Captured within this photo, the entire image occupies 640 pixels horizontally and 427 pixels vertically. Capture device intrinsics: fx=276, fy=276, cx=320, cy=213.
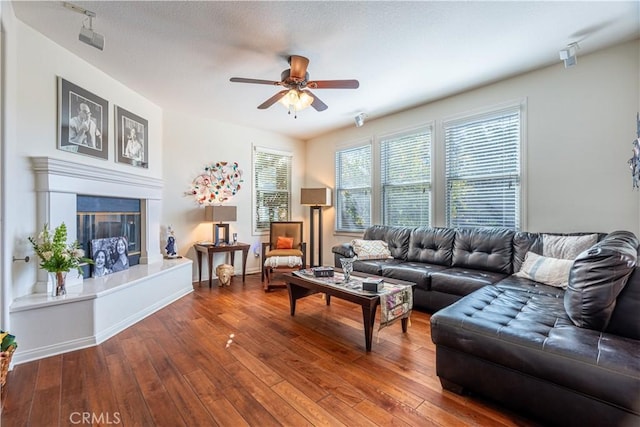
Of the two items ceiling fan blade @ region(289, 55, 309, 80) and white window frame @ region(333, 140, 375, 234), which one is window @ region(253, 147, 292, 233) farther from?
ceiling fan blade @ region(289, 55, 309, 80)

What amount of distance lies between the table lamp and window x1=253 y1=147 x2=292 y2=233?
707mm

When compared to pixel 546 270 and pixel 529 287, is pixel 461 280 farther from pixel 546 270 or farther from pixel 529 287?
pixel 546 270

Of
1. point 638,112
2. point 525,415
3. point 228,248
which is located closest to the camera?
point 525,415

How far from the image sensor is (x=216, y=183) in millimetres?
4664

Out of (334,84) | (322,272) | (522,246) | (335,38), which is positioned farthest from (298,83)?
(522,246)

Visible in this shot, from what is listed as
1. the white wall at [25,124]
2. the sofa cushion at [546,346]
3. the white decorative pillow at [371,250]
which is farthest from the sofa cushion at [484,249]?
the white wall at [25,124]

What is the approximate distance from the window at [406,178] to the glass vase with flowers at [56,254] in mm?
3909

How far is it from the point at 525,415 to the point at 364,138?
410cm

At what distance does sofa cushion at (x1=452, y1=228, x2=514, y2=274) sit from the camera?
3012mm

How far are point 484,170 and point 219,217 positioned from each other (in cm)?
376

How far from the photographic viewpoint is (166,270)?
11.1 feet

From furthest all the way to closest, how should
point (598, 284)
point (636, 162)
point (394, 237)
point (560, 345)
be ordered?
1. point (394, 237)
2. point (636, 162)
3. point (598, 284)
4. point (560, 345)

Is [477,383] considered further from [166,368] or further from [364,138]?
[364,138]

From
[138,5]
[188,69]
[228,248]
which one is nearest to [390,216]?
[228,248]
